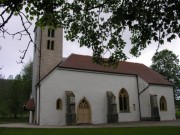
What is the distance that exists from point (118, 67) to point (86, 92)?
297 inches

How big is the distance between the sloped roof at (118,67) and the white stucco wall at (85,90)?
0.80 meters

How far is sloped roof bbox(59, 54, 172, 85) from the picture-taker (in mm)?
31439

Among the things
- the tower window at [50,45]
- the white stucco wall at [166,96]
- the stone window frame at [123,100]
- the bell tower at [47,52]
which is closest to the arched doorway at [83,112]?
the stone window frame at [123,100]

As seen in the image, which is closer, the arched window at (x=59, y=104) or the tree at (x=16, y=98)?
the arched window at (x=59, y=104)

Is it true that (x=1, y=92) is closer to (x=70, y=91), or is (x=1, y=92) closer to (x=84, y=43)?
(x=70, y=91)

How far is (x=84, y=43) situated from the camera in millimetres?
10227

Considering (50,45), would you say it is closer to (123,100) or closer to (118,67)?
(118,67)

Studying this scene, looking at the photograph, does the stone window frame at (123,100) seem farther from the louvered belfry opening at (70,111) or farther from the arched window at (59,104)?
the arched window at (59,104)

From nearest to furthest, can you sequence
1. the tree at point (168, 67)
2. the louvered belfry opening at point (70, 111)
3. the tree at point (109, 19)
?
the tree at point (109, 19) → the louvered belfry opening at point (70, 111) → the tree at point (168, 67)

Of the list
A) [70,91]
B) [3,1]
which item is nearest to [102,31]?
[3,1]

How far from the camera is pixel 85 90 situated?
100 ft

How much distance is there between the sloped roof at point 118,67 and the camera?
31.4 m

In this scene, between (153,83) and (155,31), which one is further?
(153,83)

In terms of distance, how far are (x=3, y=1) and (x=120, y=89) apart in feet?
96.4
